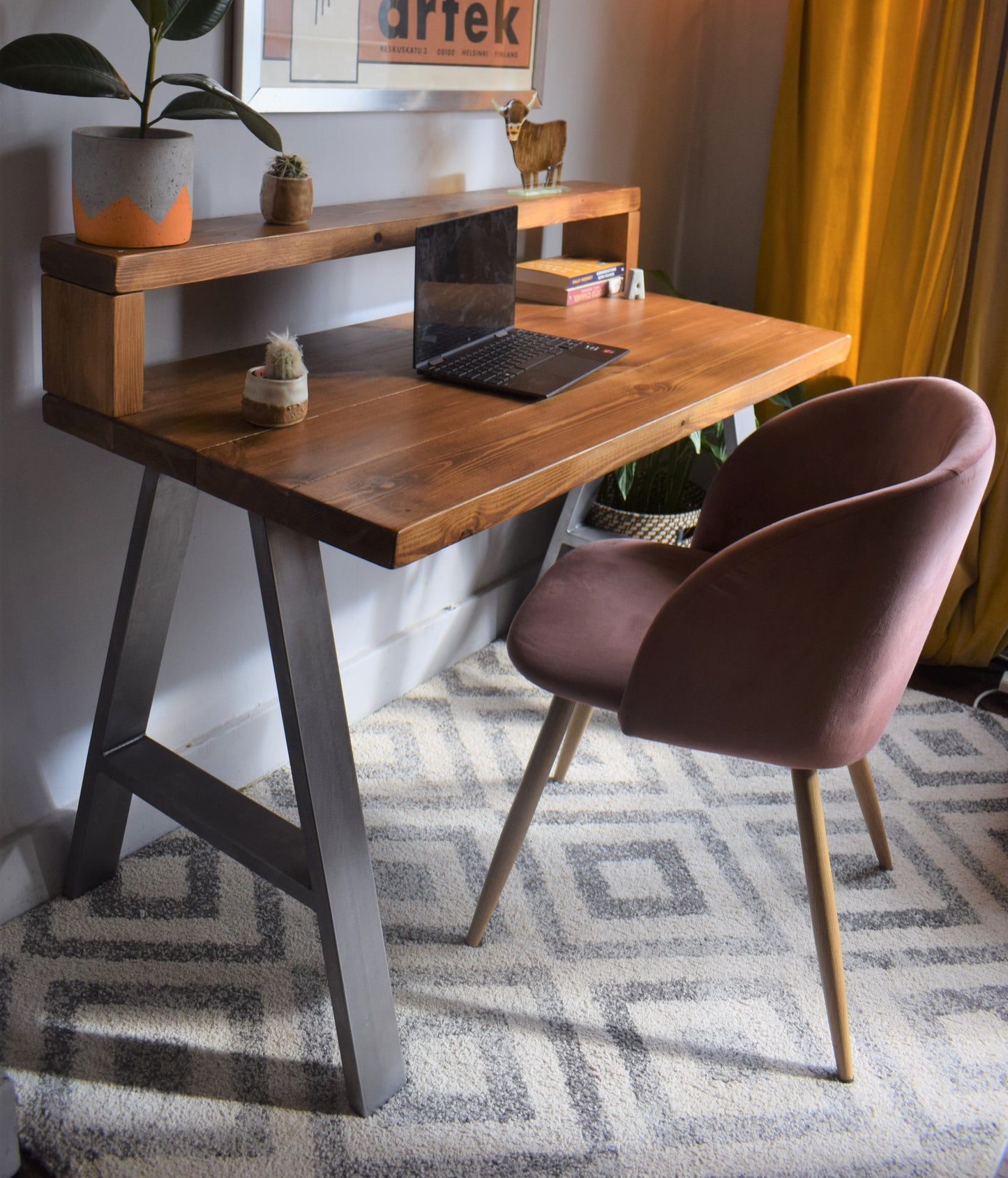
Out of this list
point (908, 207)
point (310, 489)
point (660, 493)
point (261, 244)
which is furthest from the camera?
point (660, 493)

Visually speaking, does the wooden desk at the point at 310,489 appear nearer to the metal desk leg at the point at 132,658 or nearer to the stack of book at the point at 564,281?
the metal desk leg at the point at 132,658

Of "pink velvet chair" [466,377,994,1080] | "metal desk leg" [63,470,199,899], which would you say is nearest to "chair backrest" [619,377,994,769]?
"pink velvet chair" [466,377,994,1080]

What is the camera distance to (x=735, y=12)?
2.50 meters

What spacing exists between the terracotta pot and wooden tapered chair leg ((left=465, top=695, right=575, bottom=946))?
0.76 m

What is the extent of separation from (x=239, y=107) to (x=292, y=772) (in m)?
0.79

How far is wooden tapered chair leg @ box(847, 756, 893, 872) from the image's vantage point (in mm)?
1786

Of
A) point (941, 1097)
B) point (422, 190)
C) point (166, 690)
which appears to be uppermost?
point (422, 190)

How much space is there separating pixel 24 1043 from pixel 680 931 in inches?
35.5

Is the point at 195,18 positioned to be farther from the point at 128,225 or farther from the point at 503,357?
the point at 503,357

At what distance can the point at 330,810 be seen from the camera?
4.43 ft

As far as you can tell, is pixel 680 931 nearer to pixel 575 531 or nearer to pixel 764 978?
pixel 764 978

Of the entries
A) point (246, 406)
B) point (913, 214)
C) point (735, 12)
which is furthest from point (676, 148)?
point (246, 406)

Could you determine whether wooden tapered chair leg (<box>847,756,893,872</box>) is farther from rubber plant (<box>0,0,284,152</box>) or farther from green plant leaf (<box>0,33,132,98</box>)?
green plant leaf (<box>0,33,132,98</box>)

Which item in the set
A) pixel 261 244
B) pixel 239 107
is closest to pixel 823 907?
pixel 261 244
